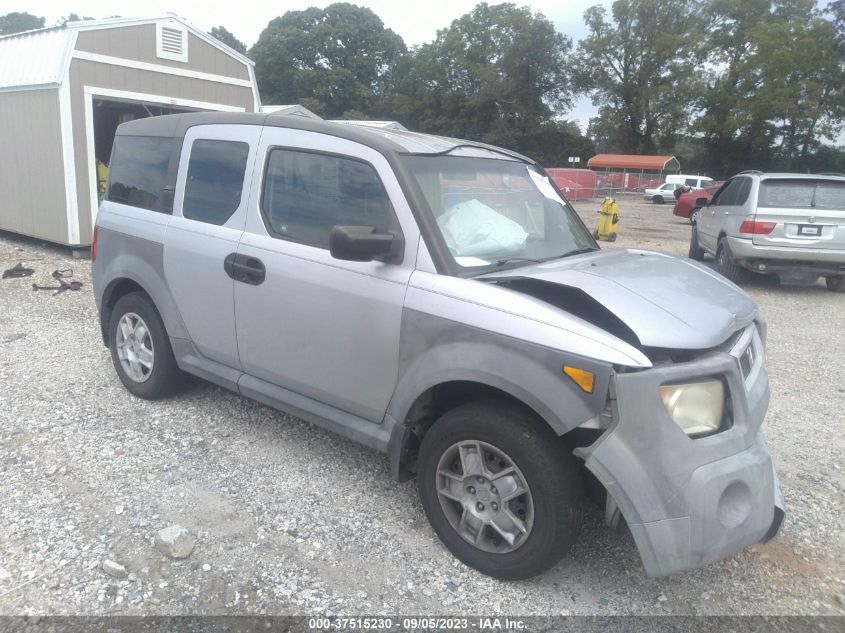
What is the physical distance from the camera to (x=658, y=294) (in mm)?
3023

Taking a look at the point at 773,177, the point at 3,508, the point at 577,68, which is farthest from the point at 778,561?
the point at 577,68

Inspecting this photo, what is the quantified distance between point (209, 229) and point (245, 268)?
0.47 m

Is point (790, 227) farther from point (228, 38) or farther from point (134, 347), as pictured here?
point (228, 38)

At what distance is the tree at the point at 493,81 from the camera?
191 feet

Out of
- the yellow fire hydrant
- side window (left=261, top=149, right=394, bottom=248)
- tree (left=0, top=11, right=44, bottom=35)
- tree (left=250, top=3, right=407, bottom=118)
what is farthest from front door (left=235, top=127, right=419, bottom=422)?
tree (left=0, top=11, right=44, bottom=35)

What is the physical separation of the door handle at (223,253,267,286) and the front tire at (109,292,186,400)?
3.17ft

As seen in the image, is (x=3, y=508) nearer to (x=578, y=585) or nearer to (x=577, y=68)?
(x=578, y=585)

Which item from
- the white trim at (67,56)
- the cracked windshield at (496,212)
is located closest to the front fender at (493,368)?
the cracked windshield at (496,212)

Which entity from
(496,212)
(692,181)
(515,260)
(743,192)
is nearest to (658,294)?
(515,260)

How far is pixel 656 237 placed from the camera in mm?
19156

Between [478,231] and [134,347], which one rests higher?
[478,231]

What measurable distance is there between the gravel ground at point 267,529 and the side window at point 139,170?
1.46m

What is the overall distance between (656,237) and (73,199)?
Answer: 1485cm

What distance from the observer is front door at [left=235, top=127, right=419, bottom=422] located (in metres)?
3.31
